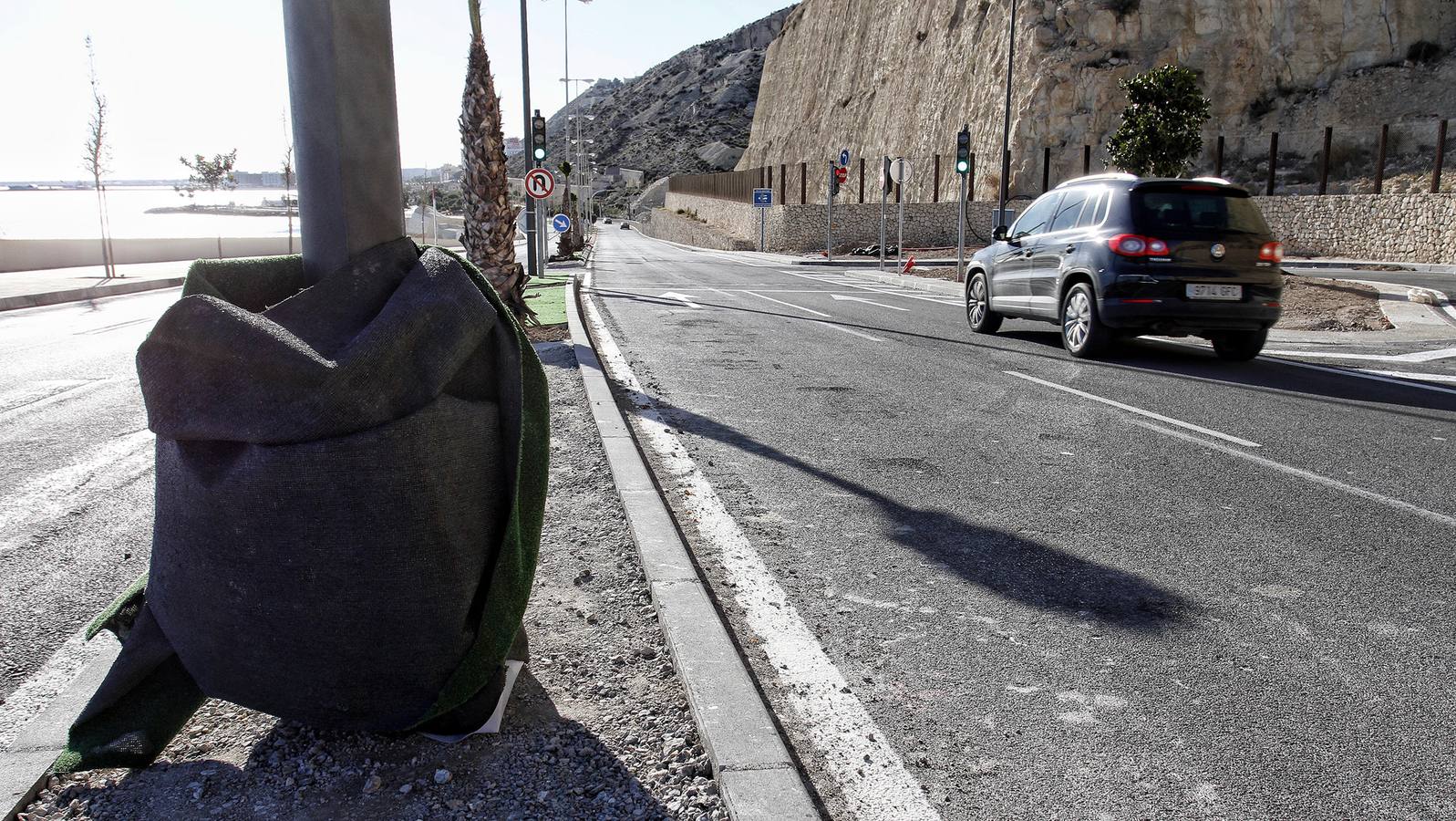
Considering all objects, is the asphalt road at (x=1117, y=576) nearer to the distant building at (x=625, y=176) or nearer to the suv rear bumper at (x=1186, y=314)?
the suv rear bumper at (x=1186, y=314)

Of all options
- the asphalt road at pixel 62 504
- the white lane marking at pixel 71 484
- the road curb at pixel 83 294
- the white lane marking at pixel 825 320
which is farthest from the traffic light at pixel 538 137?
the white lane marking at pixel 71 484

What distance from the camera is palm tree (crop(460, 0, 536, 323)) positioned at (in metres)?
13.2

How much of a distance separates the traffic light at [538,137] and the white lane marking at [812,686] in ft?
62.8

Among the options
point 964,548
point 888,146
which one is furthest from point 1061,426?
point 888,146

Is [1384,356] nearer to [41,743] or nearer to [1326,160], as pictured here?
[41,743]

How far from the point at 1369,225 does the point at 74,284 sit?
34085 millimetres

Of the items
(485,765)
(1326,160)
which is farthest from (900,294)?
(1326,160)

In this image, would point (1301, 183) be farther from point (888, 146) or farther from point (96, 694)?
point (96, 694)

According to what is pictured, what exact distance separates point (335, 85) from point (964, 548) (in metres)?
2.93

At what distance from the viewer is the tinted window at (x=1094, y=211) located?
32.7 ft

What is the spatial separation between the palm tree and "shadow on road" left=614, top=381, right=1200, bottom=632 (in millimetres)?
9207

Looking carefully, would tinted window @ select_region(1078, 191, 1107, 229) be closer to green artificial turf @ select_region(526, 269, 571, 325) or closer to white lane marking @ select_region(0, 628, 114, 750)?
green artificial turf @ select_region(526, 269, 571, 325)

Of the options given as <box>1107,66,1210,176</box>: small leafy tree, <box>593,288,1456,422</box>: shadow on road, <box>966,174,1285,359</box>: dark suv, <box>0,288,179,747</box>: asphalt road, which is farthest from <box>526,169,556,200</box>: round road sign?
<box>1107,66,1210,176</box>: small leafy tree

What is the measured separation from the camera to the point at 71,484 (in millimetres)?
5340
